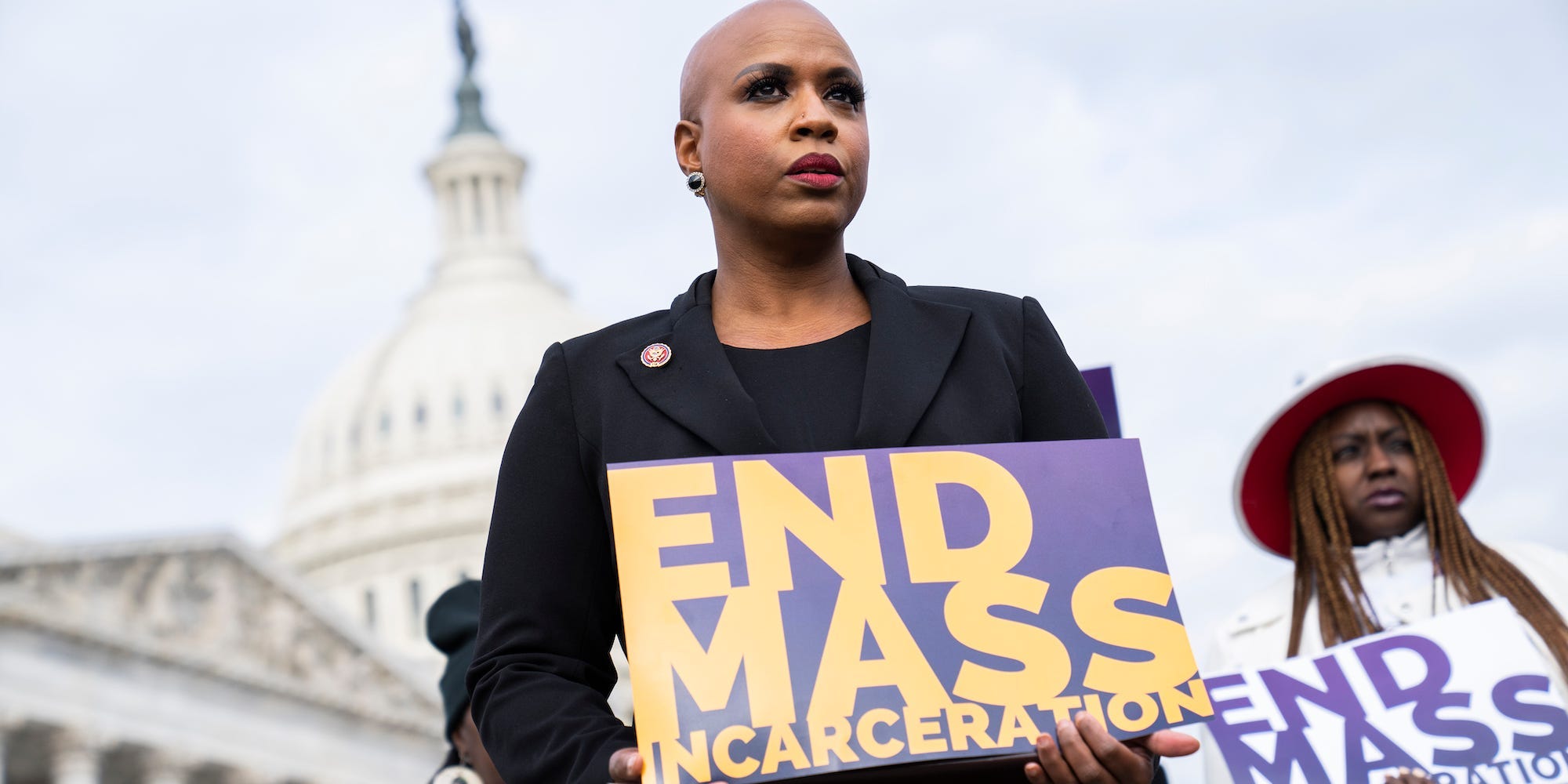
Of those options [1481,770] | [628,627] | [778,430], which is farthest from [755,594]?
[1481,770]

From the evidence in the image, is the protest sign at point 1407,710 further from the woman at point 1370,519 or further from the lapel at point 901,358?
the lapel at point 901,358

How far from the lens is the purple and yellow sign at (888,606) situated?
204cm

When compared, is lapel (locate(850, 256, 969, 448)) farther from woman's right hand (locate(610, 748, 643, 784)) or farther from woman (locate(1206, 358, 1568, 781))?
woman (locate(1206, 358, 1568, 781))

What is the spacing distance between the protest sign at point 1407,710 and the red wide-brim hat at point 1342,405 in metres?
1.02

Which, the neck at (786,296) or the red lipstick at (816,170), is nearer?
the red lipstick at (816,170)

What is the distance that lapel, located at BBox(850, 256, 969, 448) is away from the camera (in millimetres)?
2291

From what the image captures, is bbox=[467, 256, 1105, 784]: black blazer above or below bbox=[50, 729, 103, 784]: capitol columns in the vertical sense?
below

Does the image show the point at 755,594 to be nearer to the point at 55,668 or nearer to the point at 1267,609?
the point at 1267,609

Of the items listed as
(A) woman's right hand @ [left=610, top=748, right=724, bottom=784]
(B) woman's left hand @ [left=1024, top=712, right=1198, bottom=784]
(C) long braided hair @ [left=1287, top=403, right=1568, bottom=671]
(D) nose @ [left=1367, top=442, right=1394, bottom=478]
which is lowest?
(B) woman's left hand @ [left=1024, top=712, right=1198, bottom=784]

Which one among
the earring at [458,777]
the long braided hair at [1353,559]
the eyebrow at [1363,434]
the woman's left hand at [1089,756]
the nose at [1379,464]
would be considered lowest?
the woman's left hand at [1089,756]

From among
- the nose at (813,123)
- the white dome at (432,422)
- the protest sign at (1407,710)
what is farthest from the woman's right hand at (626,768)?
the white dome at (432,422)

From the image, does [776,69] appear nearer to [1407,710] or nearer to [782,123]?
[782,123]

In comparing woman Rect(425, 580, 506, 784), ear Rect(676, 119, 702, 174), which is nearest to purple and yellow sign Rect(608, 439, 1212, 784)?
ear Rect(676, 119, 702, 174)

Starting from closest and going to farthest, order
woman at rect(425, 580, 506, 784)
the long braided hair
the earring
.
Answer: the long braided hair < the earring < woman at rect(425, 580, 506, 784)
